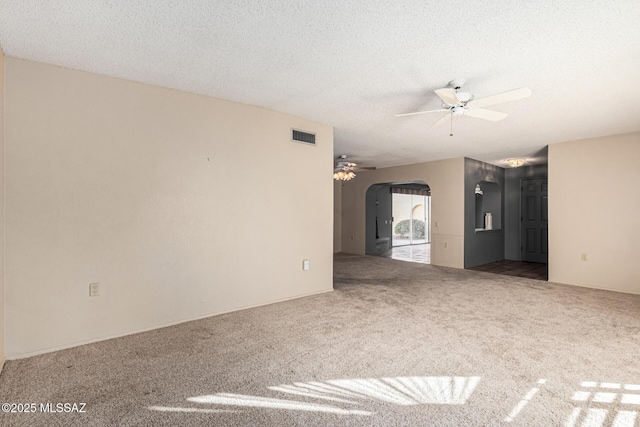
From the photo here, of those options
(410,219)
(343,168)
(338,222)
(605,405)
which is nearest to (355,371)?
(605,405)

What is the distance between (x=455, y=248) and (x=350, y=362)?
18.0ft

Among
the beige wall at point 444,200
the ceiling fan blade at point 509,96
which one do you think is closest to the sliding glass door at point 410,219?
the beige wall at point 444,200

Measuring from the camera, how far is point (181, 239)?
345 centimetres

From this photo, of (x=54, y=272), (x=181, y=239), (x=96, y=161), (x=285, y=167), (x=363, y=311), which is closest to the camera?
(x=54, y=272)

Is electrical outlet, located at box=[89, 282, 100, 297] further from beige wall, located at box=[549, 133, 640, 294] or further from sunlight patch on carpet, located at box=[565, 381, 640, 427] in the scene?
beige wall, located at box=[549, 133, 640, 294]

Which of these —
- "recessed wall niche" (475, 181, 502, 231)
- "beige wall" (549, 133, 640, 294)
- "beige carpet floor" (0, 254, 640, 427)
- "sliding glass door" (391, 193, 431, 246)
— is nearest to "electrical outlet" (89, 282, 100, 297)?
"beige carpet floor" (0, 254, 640, 427)

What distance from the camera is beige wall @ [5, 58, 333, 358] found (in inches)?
105

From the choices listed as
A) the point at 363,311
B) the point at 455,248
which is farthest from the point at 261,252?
the point at 455,248

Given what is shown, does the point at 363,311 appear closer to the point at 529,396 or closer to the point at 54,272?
the point at 529,396

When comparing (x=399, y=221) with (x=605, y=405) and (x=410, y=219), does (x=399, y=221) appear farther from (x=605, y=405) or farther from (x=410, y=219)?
(x=605, y=405)

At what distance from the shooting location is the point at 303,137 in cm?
449

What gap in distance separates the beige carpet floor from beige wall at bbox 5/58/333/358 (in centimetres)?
35

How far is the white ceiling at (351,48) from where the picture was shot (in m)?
2.01

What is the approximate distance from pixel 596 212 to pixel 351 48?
5.25 metres
